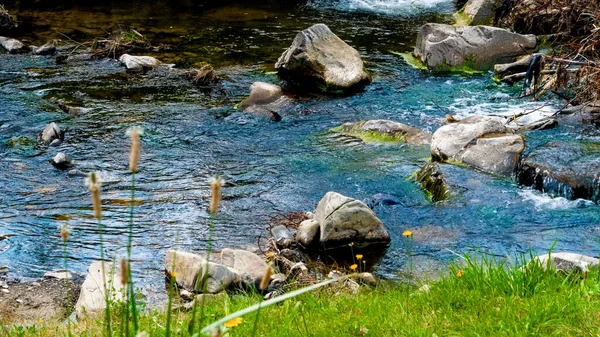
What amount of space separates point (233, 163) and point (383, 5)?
11006 mm

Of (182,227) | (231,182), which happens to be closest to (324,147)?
(231,182)

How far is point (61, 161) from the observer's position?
8320 mm

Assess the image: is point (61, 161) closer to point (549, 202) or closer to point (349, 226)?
point (349, 226)

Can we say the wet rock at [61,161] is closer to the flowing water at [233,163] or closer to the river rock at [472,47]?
the flowing water at [233,163]

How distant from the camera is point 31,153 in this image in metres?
8.80

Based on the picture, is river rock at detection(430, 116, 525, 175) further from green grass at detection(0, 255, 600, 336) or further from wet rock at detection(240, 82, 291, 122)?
green grass at detection(0, 255, 600, 336)

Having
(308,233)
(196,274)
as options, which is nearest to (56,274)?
(196,274)

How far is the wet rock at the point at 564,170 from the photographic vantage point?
7039mm

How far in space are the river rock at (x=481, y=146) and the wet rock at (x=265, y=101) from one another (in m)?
2.81

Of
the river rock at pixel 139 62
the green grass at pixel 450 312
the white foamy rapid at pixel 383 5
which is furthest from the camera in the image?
the white foamy rapid at pixel 383 5

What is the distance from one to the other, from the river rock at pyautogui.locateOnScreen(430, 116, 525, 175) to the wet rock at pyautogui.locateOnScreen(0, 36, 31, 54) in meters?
9.16

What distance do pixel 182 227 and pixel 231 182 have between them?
51.4 inches

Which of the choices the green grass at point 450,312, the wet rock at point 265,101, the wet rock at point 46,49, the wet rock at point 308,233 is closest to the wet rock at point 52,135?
the wet rock at point 265,101

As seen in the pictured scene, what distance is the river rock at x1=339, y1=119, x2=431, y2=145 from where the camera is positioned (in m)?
9.09
